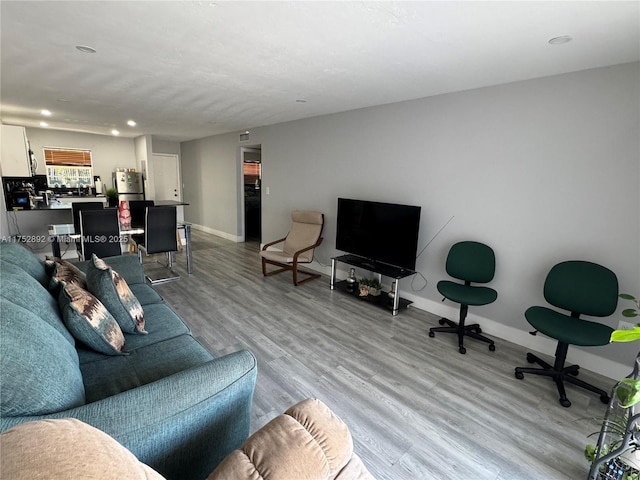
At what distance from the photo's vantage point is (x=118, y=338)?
1726 millimetres

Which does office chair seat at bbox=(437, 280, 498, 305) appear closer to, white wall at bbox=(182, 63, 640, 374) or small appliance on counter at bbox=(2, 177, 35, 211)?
white wall at bbox=(182, 63, 640, 374)

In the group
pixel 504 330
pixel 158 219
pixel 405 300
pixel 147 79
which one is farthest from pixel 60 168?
pixel 504 330

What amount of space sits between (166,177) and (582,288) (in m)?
8.56

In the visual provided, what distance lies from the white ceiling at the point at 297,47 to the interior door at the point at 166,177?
4.33 m

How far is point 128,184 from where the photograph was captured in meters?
7.63

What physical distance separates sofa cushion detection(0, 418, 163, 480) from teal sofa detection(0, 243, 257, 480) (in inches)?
12.8

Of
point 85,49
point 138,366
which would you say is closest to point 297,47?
point 85,49

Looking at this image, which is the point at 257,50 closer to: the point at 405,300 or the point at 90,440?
the point at 90,440

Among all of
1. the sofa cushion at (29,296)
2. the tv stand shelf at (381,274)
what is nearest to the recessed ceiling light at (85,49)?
the sofa cushion at (29,296)

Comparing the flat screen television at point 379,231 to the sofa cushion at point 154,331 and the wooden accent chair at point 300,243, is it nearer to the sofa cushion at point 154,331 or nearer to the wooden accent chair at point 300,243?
the wooden accent chair at point 300,243

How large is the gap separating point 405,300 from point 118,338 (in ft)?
9.71

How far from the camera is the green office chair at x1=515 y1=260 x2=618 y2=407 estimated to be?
2.18 metres

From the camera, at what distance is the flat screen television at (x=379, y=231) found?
347cm

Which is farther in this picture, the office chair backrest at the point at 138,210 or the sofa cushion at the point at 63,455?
the office chair backrest at the point at 138,210
